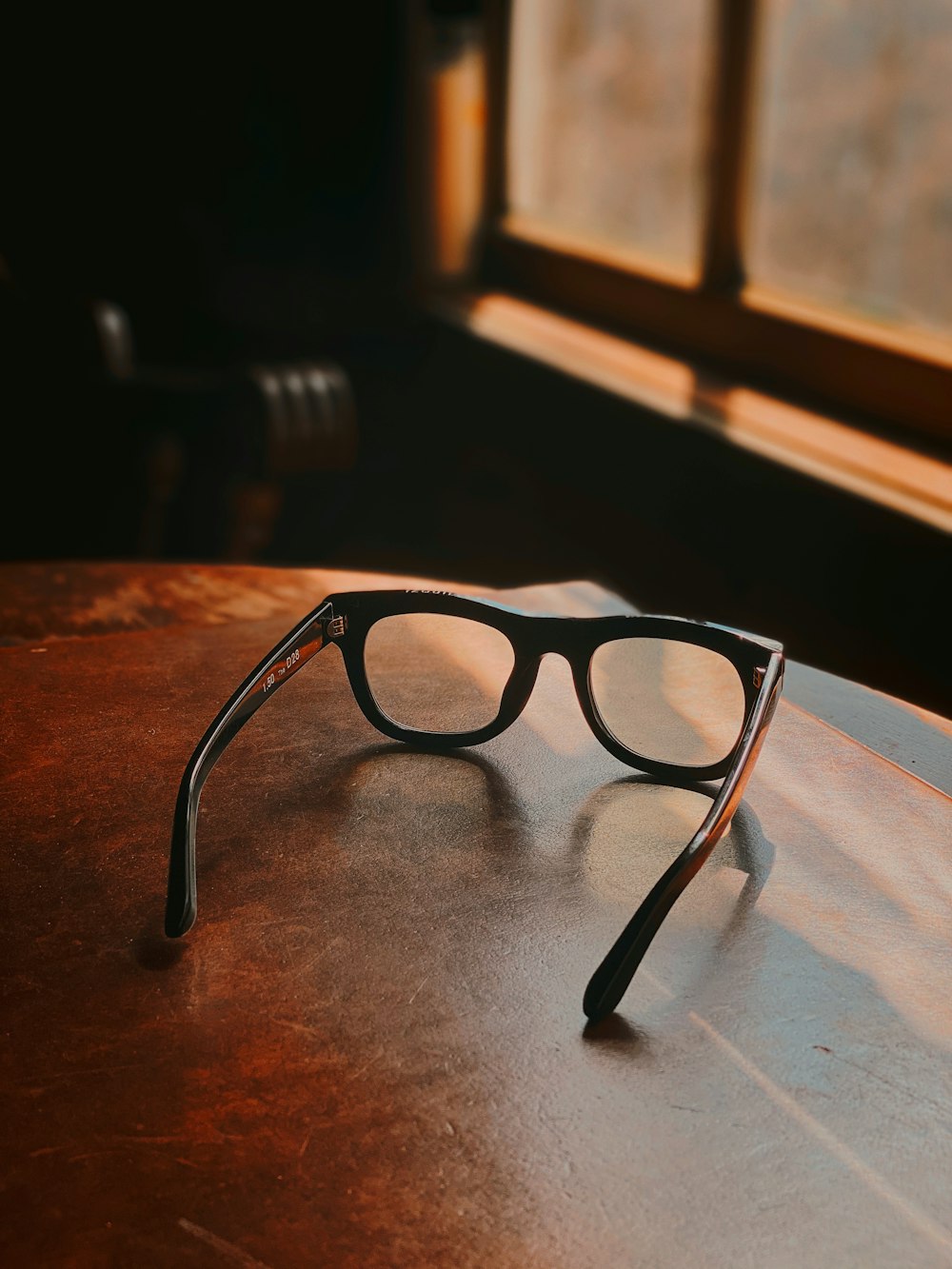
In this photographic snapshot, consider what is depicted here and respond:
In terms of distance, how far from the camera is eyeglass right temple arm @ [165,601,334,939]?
53cm

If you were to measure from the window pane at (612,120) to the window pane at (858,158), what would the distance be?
A: 0.47 feet

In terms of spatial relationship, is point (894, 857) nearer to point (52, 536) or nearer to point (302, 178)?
point (52, 536)

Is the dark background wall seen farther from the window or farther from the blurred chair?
the window

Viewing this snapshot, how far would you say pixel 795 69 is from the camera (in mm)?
1778

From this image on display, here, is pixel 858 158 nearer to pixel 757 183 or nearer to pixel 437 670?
pixel 757 183

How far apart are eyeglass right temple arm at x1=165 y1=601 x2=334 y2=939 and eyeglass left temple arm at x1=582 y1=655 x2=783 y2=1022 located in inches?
7.1

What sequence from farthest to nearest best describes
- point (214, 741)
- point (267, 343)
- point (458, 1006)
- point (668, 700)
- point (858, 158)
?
point (267, 343) → point (858, 158) → point (668, 700) → point (214, 741) → point (458, 1006)

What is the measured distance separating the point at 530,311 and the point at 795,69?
80cm

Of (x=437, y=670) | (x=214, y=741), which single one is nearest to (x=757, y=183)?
(x=437, y=670)

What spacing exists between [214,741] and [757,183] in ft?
5.14

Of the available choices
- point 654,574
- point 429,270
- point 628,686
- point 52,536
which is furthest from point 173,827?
point 429,270

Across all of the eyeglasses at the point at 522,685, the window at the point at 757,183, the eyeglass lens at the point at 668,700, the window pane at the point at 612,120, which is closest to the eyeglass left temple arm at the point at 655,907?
the eyeglasses at the point at 522,685

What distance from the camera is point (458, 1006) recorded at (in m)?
0.48

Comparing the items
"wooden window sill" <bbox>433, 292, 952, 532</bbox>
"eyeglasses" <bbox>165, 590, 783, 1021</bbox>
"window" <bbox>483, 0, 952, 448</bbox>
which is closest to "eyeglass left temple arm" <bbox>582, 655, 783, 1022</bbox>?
"eyeglasses" <bbox>165, 590, 783, 1021</bbox>
